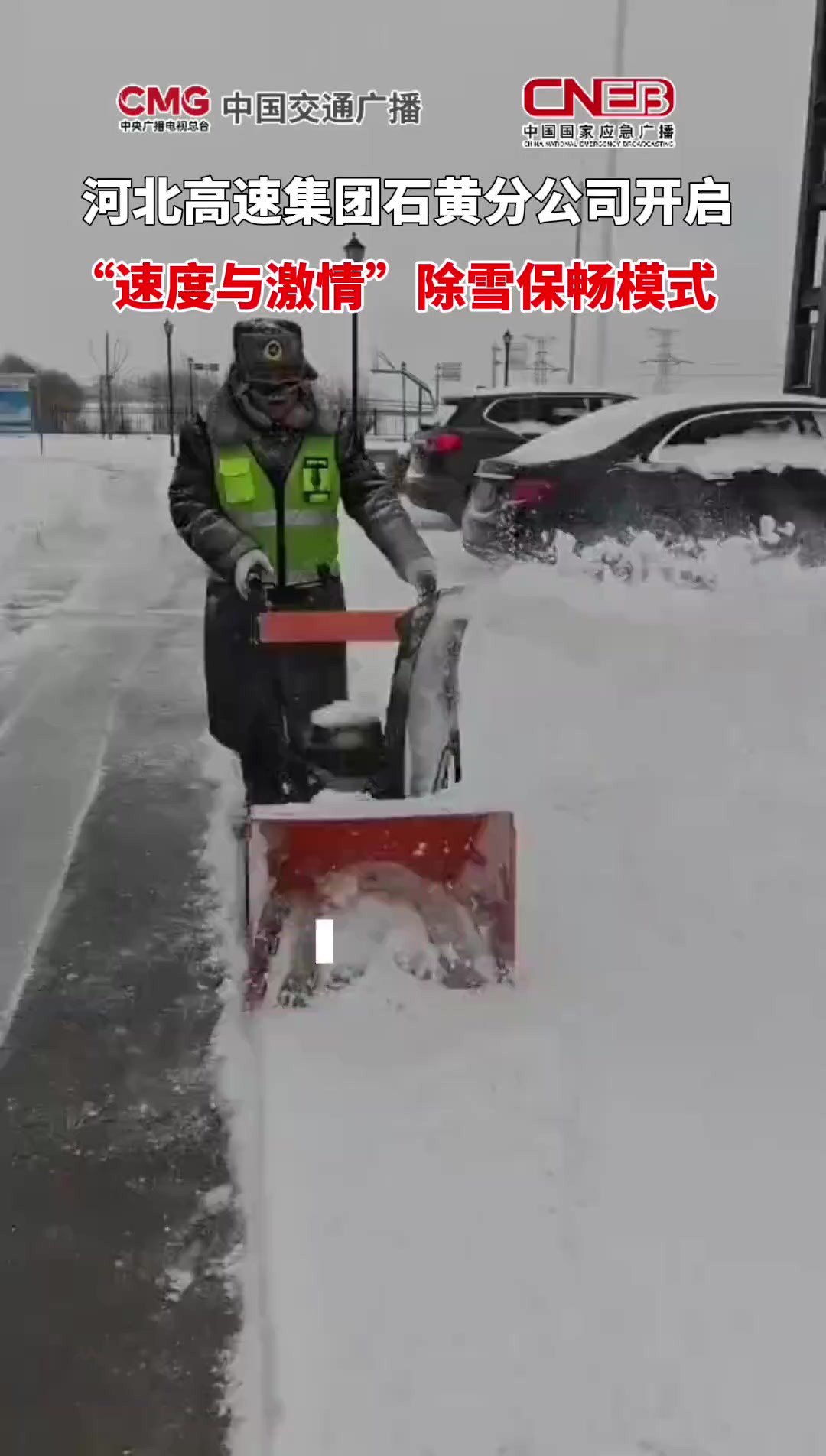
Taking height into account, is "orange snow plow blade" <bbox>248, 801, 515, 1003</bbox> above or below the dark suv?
below

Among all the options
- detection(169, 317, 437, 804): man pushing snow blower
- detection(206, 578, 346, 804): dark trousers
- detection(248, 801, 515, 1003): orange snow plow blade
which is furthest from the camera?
detection(206, 578, 346, 804): dark trousers

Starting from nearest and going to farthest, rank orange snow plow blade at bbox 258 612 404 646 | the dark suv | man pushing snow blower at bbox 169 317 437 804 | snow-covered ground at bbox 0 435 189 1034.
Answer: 1. orange snow plow blade at bbox 258 612 404 646
2. man pushing snow blower at bbox 169 317 437 804
3. snow-covered ground at bbox 0 435 189 1034
4. the dark suv

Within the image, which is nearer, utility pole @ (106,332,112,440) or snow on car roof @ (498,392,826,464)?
snow on car roof @ (498,392,826,464)

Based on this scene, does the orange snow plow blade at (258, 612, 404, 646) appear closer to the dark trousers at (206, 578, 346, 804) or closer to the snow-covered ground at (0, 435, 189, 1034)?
the dark trousers at (206, 578, 346, 804)

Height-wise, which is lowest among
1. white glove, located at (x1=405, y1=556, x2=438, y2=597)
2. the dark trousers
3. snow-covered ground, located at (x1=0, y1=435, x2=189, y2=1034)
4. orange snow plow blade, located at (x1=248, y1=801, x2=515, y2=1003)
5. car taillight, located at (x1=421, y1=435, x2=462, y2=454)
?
snow-covered ground, located at (x1=0, y1=435, x2=189, y2=1034)

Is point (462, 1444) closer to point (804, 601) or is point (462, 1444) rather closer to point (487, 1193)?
point (487, 1193)

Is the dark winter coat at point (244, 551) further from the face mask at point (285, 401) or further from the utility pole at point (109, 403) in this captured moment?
the utility pole at point (109, 403)

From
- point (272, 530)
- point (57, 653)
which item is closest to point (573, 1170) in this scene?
point (272, 530)

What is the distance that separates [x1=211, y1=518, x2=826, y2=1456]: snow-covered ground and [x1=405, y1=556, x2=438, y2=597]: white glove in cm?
104

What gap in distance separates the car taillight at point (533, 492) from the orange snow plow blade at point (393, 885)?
230 inches

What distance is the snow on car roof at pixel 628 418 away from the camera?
9211 millimetres

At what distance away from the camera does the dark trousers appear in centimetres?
426

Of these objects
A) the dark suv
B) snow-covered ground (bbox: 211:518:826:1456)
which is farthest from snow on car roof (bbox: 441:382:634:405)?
snow-covered ground (bbox: 211:518:826:1456)

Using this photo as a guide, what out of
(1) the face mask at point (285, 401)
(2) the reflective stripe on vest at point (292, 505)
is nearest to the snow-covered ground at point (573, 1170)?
(2) the reflective stripe on vest at point (292, 505)
